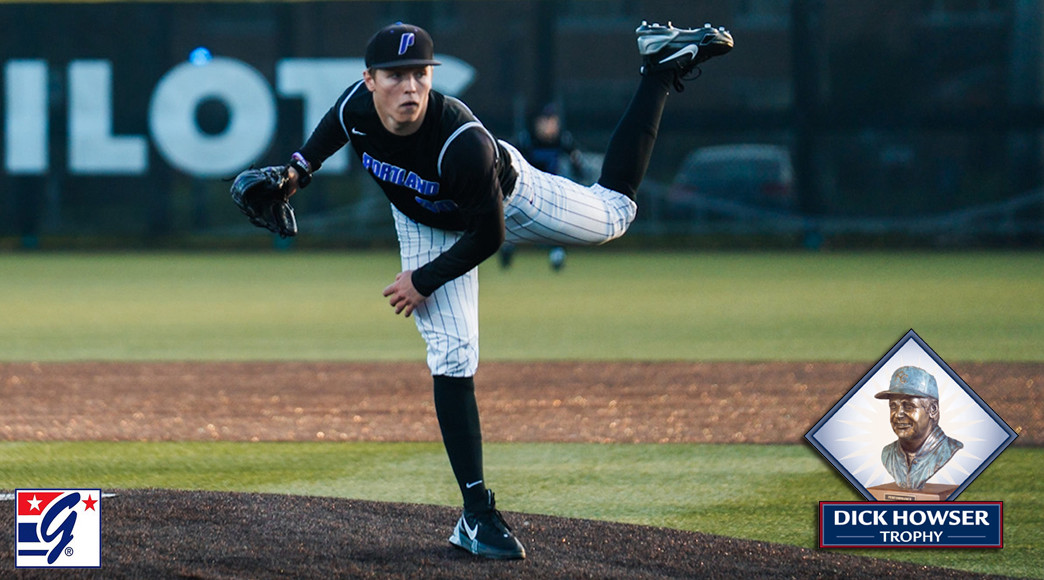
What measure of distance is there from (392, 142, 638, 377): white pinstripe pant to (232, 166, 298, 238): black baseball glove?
0.40m

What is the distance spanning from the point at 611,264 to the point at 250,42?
8.56 m

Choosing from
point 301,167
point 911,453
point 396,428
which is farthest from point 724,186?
point 911,453

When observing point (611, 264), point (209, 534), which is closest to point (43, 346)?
point (209, 534)

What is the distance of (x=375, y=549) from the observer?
4094 mm

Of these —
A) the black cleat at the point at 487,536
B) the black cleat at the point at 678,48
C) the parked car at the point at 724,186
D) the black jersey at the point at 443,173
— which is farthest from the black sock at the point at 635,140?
the parked car at the point at 724,186

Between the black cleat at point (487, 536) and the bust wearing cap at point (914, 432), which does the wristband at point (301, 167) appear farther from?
the bust wearing cap at point (914, 432)

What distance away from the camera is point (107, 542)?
4.04m

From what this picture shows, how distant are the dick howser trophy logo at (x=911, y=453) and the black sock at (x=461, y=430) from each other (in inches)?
44.3

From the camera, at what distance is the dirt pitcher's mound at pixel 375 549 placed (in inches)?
152

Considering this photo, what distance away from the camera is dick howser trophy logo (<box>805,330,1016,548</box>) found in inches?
170

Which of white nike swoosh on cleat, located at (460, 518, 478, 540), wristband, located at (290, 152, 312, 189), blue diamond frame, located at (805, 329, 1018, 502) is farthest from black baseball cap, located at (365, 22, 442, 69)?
blue diamond frame, located at (805, 329, 1018, 502)

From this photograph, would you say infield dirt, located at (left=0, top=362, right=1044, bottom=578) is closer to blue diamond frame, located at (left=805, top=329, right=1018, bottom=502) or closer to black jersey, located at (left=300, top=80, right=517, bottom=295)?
blue diamond frame, located at (left=805, top=329, right=1018, bottom=502)

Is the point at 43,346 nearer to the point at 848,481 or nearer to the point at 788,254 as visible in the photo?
the point at 848,481

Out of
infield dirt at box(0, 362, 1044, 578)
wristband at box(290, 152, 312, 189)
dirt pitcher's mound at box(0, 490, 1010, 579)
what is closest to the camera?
dirt pitcher's mound at box(0, 490, 1010, 579)
